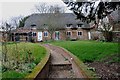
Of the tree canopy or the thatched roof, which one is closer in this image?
the tree canopy

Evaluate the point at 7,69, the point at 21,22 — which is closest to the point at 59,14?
the point at 21,22

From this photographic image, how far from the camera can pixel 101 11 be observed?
604 inches

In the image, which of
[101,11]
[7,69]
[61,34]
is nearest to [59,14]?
[61,34]

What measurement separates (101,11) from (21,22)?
5354cm

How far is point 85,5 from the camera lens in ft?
49.4

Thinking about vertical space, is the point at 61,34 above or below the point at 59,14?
below

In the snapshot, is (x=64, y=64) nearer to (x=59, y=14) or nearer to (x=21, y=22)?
(x=59, y=14)

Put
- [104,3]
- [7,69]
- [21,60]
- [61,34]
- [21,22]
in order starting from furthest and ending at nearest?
[21,22] < [61,34] < [104,3] < [21,60] < [7,69]

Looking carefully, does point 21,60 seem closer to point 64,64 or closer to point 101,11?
point 64,64

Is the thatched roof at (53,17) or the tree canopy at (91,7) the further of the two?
the thatched roof at (53,17)

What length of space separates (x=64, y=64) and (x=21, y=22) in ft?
177

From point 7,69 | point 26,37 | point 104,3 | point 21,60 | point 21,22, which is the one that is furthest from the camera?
point 21,22

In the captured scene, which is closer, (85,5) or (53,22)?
(85,5)

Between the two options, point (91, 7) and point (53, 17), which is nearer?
point (91, 7)
